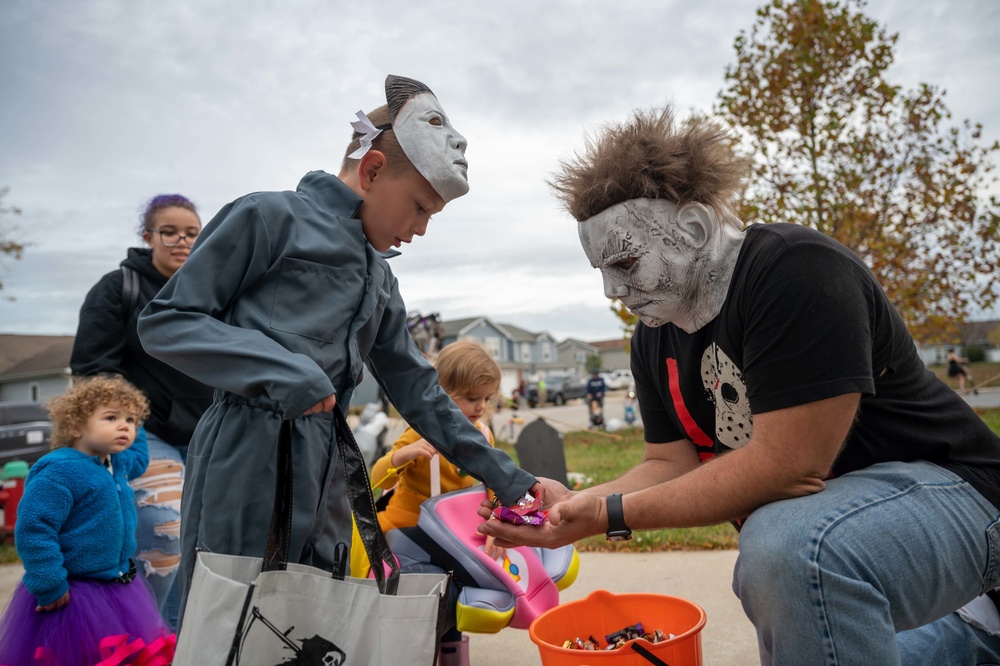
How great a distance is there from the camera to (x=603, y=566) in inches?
180

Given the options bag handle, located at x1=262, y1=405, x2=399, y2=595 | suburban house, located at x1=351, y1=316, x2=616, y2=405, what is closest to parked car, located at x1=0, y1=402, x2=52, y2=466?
bag handle, located at x1=262, y1=405, x2=399, y2=595

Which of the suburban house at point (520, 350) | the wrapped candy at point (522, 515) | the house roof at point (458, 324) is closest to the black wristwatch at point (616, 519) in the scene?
the wrapped candy at point (522, 515)

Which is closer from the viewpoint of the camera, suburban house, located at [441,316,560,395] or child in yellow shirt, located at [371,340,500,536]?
child in yellow shirt, located at [371,340,500,536]

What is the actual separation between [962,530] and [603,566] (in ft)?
9.88

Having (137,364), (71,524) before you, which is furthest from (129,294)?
(71,524)

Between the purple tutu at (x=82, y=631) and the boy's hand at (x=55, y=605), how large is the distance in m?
0.01

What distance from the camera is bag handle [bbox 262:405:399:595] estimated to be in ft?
5.52

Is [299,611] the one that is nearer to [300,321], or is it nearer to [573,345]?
[300,321]

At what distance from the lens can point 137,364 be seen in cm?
325

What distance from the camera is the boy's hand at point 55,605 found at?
2711mm

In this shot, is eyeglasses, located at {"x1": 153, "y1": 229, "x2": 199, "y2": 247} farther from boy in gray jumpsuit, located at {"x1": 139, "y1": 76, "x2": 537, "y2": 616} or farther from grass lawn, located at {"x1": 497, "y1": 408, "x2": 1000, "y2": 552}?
grass lawn, located at {"x1": 497, "y1": 408, "x2": 1000, "y2": 552}

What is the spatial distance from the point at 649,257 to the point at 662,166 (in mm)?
261

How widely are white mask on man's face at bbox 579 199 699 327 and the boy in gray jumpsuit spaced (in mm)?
505

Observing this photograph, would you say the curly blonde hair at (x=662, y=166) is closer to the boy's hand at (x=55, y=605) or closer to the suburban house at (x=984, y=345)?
the boy's hand at (x=55, y=605)
